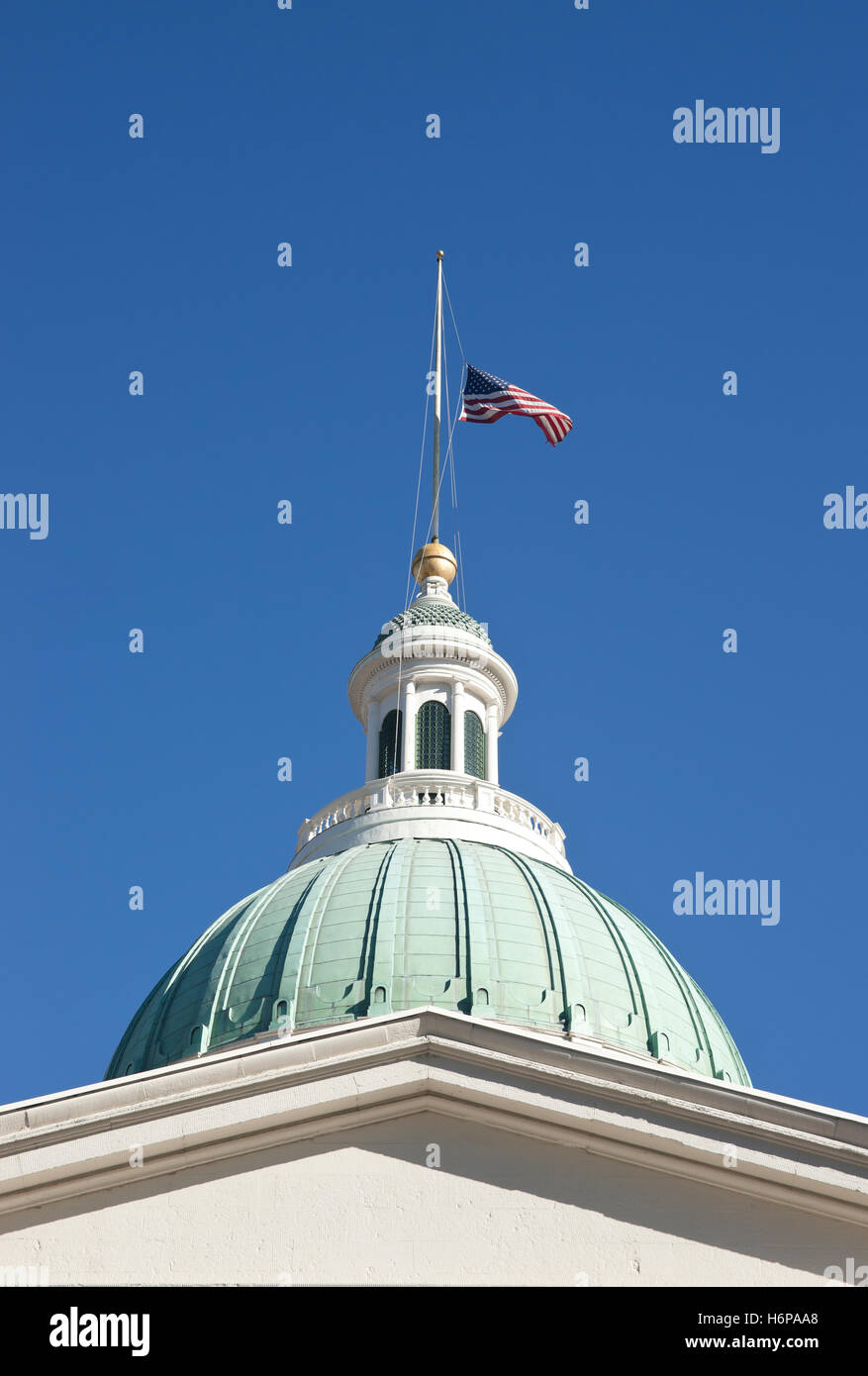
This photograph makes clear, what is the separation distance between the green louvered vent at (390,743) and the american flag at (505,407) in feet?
26.5

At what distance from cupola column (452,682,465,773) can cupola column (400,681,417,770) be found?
103 centimetres

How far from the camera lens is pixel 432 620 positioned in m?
56.9

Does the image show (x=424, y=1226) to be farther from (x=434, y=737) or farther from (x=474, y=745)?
(x=474, y=745)

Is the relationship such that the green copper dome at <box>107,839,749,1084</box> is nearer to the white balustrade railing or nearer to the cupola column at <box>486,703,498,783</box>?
the white balustrade railing

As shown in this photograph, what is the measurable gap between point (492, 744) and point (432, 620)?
4.04m

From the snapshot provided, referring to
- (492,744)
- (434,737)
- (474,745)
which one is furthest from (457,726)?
(492,744)

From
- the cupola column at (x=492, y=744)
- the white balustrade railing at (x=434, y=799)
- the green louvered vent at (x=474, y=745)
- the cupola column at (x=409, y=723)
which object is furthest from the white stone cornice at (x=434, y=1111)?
the cupola column at (x=492, y=744)

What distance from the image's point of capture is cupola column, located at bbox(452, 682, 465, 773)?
175ft

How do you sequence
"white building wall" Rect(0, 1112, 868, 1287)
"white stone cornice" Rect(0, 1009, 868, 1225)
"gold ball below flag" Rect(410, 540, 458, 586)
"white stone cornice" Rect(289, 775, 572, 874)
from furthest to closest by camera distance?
1. "gold ball below flag" Rect(410, 540, 458, 586)
2. "white stone cornice" Rect(289, 775, 572, 874)
3. "white stone cornice" Rect(0, 1009, 868, 1225)
4. "white building wall" Rect(0, 1112, 868, 1287)

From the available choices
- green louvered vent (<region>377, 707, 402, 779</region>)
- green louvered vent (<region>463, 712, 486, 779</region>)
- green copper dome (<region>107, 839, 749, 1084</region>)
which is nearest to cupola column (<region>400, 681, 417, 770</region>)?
green louvered vent (<region>377, 707, 402, 779</region>)

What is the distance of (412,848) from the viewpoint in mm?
46969

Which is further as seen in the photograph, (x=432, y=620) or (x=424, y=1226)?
(x=432, y=620)
